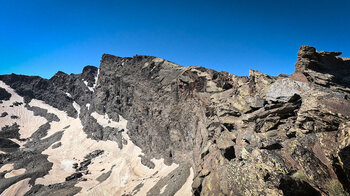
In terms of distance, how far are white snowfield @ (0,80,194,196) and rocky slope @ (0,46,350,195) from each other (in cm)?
46

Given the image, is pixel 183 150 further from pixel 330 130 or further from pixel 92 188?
pixel 330 130

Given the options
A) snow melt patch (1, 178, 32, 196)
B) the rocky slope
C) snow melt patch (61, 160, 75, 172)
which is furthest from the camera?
snow melt patch (61, 160, 75, 172)

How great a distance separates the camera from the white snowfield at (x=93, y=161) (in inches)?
1697

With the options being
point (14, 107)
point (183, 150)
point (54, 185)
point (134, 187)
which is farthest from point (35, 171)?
point (14, 107)

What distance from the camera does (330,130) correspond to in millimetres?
10930

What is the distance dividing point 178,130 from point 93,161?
42.4 metres

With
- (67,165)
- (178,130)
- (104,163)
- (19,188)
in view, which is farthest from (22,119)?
(178,130)

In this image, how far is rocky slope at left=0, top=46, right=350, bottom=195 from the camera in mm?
10844

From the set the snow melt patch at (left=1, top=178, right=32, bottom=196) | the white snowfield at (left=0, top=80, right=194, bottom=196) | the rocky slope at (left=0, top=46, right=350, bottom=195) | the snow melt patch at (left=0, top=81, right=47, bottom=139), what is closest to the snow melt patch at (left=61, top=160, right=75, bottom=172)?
the white snowfield at (left=0, top=80, right=194, bottom=196)

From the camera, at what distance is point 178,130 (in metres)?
49.6

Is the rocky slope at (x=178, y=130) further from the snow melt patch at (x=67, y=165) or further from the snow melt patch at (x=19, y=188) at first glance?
the snow melt patch at (x=67, y=165)

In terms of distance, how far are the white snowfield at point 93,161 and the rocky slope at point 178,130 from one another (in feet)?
1.52

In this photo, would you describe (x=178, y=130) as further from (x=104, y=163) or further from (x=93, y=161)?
(x=93, y=161)

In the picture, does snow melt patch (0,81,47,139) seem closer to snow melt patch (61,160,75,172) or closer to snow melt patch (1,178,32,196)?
snow melt patch (61,160,75,172)
